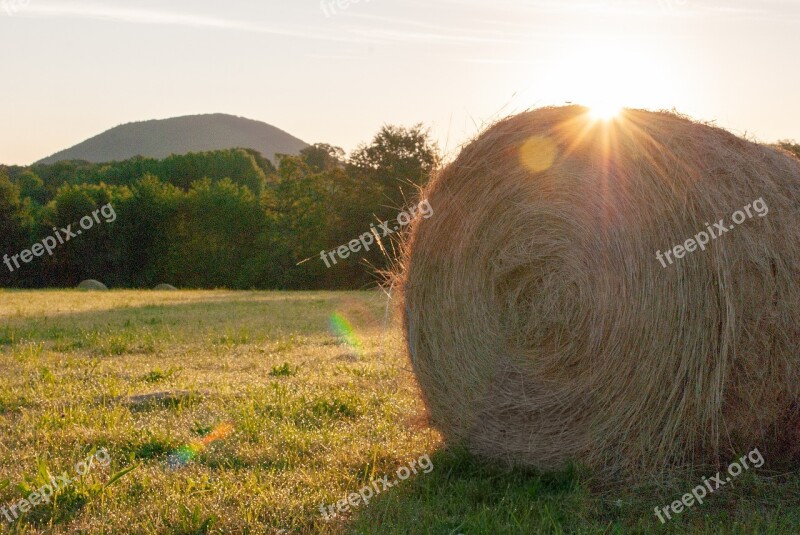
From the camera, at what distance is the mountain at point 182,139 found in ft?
354

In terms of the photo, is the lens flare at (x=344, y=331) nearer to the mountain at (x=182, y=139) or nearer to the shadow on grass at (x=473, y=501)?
the shadow on grass at (x=473, y=501)

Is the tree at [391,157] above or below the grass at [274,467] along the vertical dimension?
above

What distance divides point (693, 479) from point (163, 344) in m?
8.35

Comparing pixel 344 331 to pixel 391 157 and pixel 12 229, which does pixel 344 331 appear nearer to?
pixel 391 157

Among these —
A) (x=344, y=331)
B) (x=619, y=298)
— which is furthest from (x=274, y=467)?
(x=344, y=331)

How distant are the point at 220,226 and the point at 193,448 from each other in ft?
143

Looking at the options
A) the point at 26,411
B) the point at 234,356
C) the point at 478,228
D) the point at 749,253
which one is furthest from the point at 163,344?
the point at 749,253

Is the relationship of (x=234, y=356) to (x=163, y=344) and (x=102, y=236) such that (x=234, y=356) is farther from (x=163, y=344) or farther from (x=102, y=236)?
(x=102, y=236)

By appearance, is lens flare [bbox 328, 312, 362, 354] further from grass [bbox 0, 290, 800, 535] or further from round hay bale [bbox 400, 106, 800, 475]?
round hay bale [bbox 400, 106, 800, 475]

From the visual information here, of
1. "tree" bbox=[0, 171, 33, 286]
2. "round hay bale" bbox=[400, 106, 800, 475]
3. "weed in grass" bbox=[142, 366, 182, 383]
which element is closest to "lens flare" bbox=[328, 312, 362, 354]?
"weed in grass" bbox=[142, 366, 182, 383]

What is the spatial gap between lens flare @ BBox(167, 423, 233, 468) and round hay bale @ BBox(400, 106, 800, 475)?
1770mm

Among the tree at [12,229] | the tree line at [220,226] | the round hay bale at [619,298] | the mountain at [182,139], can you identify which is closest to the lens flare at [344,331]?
the round hay bale at [619,298]

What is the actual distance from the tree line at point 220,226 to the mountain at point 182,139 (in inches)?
2333

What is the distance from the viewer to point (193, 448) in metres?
5.81
